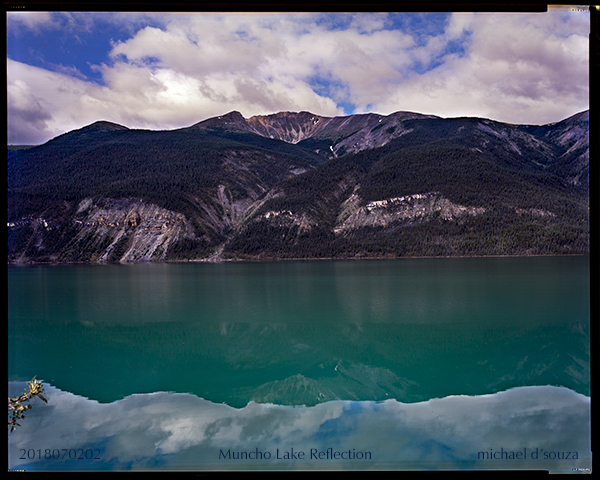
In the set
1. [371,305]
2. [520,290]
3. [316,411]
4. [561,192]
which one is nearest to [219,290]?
[371,305]

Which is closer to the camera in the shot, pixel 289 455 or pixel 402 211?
pixel 289 455

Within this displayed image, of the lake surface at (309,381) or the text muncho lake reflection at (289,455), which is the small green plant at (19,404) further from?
the text muncho lake reflection at (289,455)

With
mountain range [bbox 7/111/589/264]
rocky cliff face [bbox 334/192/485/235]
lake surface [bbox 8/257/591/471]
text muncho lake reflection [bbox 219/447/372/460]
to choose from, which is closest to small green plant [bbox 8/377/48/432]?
lake surface [bbox 8/257/591/471]

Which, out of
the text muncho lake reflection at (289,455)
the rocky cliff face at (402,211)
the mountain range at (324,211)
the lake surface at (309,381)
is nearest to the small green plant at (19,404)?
the lake surface at (309,381)

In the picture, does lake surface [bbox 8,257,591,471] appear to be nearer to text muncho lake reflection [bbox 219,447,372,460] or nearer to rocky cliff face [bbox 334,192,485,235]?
text muncho lake reflection [bbox 219,447,372,460]

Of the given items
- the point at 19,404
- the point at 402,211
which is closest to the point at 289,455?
the point at 19,404

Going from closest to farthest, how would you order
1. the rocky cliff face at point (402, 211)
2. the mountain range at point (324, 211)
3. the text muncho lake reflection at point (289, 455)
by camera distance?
1. the text muncho lake reflection at point (289, 455)
2. the mountain range at point (324, 211)
3. the rocky cliff face at point (402, 211)

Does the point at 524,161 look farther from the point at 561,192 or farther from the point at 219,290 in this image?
the point at 219,290

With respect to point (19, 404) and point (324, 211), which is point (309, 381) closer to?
point (19, 404)
